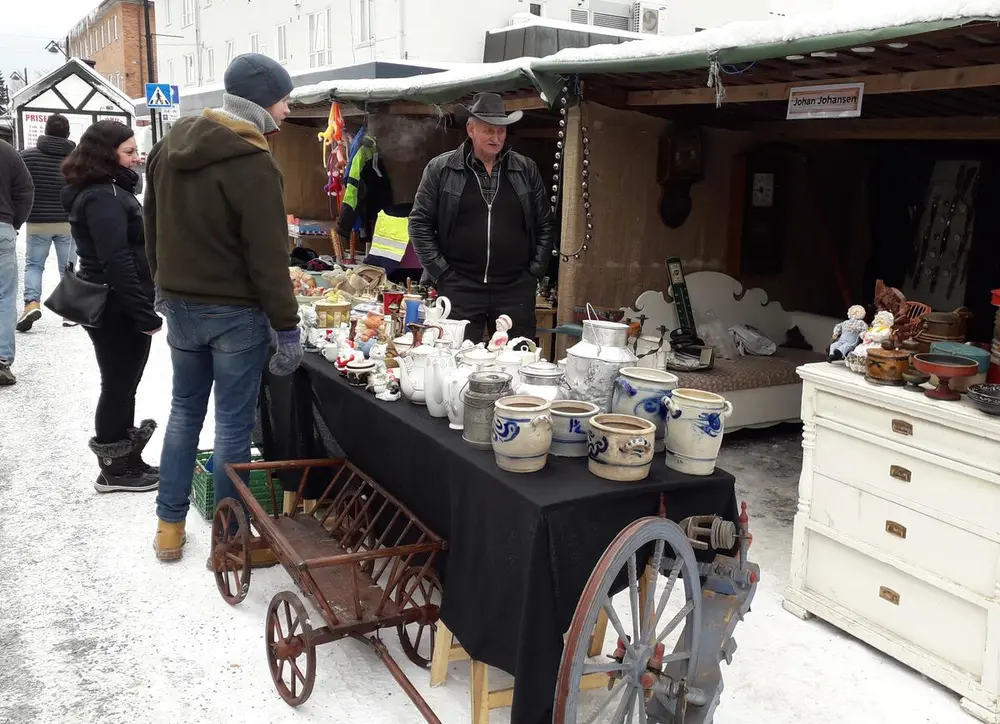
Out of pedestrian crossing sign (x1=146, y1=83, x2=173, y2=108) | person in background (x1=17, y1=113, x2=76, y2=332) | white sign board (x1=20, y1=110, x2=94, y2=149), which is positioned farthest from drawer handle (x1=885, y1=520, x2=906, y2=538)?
white sign board (x1=20, y1=110, x2=94, y2=149)

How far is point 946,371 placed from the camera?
103 inches

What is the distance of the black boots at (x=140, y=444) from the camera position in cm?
415

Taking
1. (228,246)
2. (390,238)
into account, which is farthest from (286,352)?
(390,238)

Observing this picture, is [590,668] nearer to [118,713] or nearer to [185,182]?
[118,713]

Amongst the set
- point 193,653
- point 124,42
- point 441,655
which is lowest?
point 193,653

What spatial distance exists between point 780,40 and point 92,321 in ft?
10.2

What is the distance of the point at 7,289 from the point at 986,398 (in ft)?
20.2

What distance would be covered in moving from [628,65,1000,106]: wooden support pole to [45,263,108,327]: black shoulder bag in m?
3.02

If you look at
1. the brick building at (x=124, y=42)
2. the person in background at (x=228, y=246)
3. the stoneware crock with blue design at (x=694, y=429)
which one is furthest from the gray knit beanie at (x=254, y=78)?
the brick building at (x=124, y=42)

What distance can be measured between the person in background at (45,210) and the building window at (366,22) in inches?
388

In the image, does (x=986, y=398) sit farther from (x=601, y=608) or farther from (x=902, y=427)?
(x=601, y=608)

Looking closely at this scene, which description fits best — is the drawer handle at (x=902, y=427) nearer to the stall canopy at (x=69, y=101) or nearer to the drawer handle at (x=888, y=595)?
the drawer handle at (x=888, y=595)

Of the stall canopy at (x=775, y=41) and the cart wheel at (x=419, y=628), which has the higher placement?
the stall canopy at (x=775, y=41)

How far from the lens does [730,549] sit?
2.22 m
